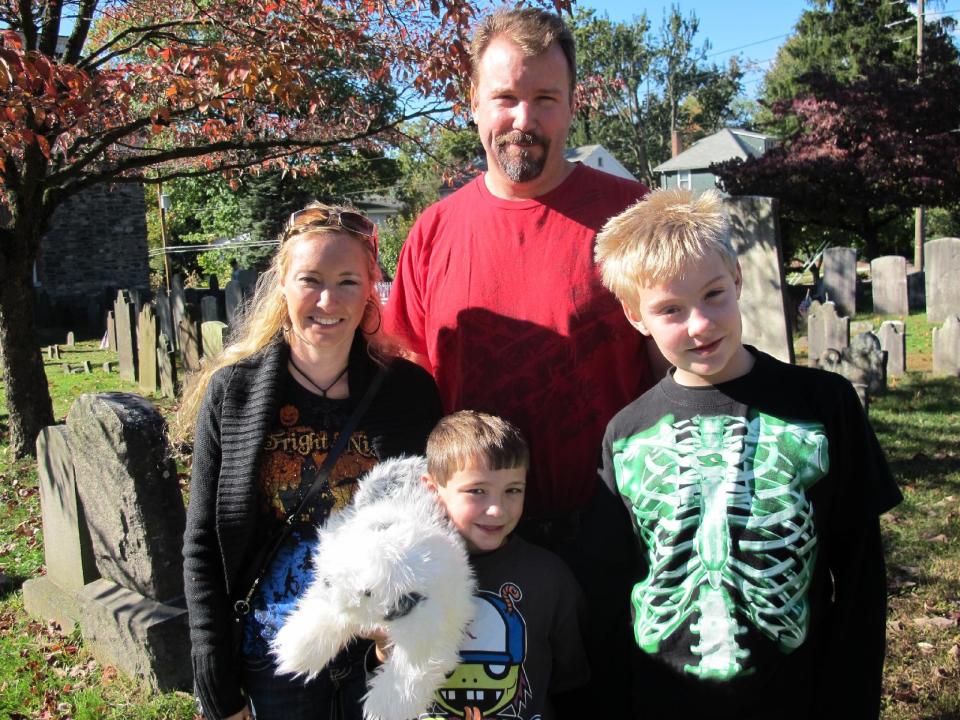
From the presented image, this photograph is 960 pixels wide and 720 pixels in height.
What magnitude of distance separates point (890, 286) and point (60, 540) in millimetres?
14248

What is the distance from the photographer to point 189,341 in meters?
11.1

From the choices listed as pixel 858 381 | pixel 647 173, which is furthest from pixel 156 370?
pixel 647 173

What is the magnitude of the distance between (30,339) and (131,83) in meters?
3.19

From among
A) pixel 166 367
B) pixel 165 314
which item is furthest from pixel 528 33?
pixel 165 314

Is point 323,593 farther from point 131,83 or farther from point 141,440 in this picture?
point 131,83

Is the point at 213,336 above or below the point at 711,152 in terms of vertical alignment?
below

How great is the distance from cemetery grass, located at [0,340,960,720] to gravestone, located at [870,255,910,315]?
26.8 ft

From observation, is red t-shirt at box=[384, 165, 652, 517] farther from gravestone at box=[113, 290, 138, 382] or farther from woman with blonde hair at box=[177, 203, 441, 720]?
gravestone at box=[113, 290, 138, 382]

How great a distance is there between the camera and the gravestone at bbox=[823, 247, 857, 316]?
1534cm

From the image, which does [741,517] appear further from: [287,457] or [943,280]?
[943,280]

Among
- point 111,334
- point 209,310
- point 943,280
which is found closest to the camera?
point 209,310

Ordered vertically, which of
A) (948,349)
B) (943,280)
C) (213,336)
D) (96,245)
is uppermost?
(96,245)

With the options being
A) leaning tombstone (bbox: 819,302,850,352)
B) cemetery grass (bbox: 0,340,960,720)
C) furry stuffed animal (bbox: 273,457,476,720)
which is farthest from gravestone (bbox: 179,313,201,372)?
furry stuffed animal (bbox: 273,457,476,720)

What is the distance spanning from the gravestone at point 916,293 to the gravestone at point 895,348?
6.14 meters
